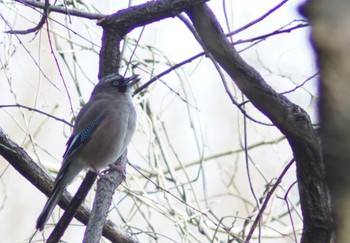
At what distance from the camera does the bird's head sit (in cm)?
408

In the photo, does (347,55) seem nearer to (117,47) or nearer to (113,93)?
(117,47)

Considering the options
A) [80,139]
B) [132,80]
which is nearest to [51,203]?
[80,139]

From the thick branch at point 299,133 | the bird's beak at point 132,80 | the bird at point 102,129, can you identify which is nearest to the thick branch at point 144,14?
the thick branch at point 299,133

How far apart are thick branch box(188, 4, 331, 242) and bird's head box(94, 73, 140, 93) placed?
154 cm

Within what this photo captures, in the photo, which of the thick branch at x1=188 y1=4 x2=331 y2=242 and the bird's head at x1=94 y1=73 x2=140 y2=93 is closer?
the thick branch at x1=188 y1=4 x2=331 y2=242

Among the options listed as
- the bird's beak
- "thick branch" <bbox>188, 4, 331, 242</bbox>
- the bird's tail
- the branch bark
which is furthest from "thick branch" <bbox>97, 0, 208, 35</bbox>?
the branch bark

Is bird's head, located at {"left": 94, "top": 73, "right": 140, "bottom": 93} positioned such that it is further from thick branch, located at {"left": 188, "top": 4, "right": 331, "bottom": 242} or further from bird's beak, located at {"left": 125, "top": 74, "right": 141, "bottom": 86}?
thick branch, located at {"left": 188, "top": 4, "right": 331, "bottom": 242}

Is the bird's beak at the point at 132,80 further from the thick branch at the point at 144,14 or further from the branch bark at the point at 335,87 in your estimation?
the branch bark at the point at 335,87

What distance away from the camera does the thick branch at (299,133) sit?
2.29 metres

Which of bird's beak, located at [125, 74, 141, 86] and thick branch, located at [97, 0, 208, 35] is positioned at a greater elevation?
bird's beak, located at [125, 74, 141, 86]

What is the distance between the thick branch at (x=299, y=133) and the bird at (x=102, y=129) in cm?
186

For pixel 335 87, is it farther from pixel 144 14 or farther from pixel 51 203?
pixel 51 203

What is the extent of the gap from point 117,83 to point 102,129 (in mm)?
377

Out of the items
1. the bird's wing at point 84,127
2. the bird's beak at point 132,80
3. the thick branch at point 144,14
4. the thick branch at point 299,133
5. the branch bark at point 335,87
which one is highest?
the bird's beak at point 132,80
